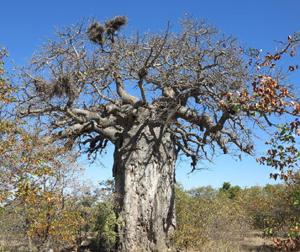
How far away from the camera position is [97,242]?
927 cm

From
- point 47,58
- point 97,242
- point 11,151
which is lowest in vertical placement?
point 97,242

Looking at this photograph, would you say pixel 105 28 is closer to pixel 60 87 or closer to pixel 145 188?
pixel 60 87

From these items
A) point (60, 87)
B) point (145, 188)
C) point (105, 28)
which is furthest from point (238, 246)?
point (105, 28)

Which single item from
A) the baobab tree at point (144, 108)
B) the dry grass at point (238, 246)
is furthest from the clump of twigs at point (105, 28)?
the dry grass at point (238, 246)

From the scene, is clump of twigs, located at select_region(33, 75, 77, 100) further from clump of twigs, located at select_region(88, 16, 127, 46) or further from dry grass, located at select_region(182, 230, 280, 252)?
dry grass, located at select_region(182, 230, 280, 252)

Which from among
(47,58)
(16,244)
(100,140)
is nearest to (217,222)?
(100,140)

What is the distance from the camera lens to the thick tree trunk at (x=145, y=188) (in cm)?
874

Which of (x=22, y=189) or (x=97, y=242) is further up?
(x=22, y=189)

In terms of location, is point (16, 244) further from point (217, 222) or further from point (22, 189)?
point (217, 222)

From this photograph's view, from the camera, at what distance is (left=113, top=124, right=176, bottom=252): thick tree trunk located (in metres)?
8.74

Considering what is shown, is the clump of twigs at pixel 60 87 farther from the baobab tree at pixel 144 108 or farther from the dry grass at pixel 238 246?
the dry grass at pixel 238 246

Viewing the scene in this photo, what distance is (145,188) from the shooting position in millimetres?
8914

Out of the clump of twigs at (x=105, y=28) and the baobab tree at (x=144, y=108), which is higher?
the clump of twigs at (x=105, y=28)

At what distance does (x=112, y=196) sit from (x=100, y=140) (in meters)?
2.80
